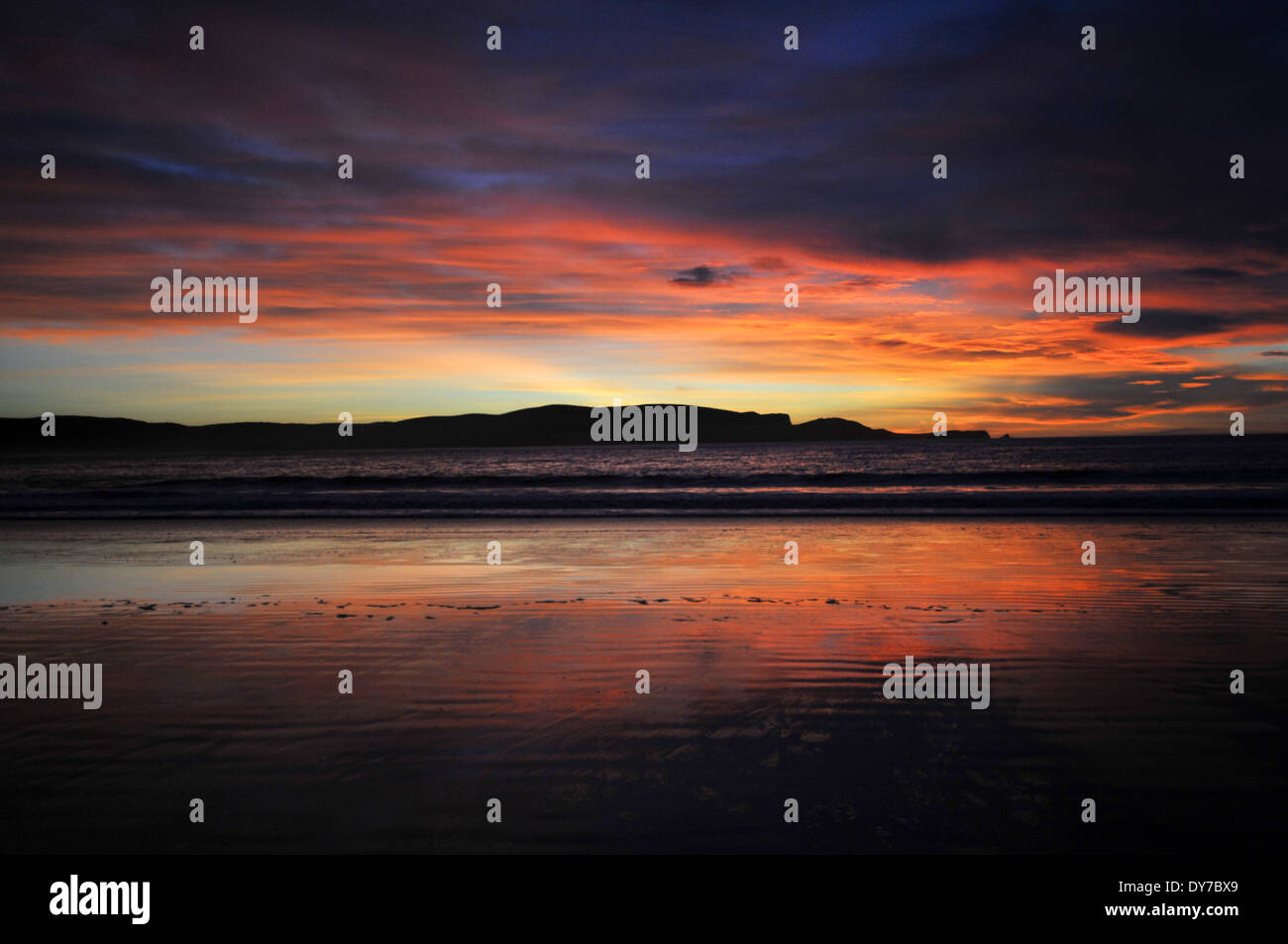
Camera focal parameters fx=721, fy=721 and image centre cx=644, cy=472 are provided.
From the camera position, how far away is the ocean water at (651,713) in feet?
12.3

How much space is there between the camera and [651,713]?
17.3 ft

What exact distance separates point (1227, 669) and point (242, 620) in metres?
9.85

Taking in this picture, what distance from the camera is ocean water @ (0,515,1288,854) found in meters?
3.74

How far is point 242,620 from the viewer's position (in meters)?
8.33
